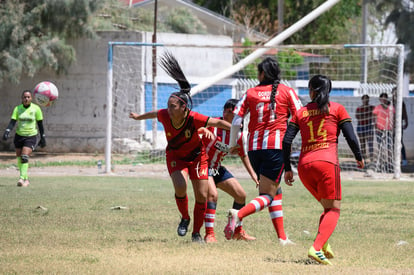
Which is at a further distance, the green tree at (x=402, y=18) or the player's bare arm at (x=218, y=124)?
the green tree at (x=402, y=18)

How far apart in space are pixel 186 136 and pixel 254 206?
146 cm

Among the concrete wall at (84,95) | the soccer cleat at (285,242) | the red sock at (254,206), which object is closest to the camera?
the red sock at (254,206)

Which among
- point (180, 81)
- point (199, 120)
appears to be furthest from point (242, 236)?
point (180, 81)

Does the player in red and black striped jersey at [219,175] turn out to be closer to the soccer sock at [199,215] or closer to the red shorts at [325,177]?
the soccer sock at [199,215]

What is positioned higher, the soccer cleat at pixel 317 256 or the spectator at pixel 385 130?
the spectator at pixel 385 130

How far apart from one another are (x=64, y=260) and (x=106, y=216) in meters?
4.06

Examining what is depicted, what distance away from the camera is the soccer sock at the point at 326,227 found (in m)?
7.34

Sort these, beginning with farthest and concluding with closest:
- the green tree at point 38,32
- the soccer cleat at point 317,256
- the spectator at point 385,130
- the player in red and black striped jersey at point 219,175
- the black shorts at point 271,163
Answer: the green tree at point 38,32 → the spectator at point 385,130 → the player in red and black striped jersey at point 219,175 → the black shorts at point 271,163 → the soccer cleat at point 317,256

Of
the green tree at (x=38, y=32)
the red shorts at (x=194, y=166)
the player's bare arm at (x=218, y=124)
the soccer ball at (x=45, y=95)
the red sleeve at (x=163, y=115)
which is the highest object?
the green tree at (x=38, y=32)

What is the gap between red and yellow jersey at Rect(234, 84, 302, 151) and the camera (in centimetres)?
869

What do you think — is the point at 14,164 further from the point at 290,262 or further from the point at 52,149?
the point at 290,262

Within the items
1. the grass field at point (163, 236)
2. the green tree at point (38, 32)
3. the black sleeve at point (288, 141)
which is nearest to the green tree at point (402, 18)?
the grass field at point (163, 236)

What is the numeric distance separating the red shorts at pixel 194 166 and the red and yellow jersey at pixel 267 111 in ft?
2.56

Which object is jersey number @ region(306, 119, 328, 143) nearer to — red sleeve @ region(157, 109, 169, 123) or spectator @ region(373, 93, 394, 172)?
red sleeve @ region(157, 109, 169, 123)
